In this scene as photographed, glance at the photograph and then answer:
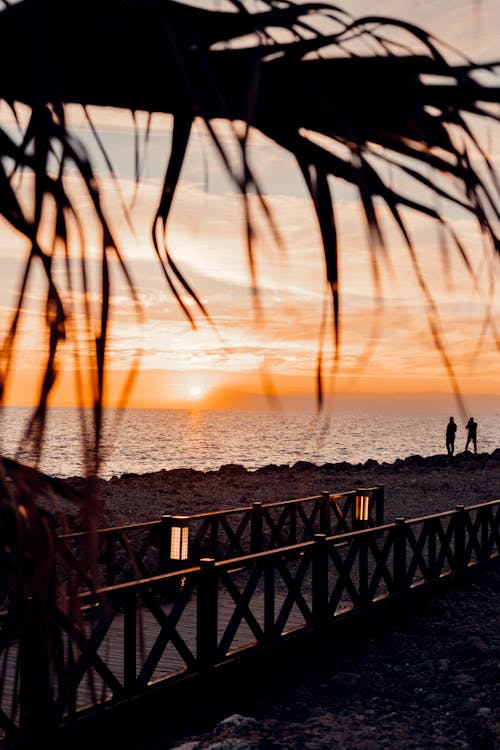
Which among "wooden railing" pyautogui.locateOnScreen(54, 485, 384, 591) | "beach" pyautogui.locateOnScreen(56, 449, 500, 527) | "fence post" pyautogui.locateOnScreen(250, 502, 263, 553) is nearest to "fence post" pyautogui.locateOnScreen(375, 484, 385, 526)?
"wooden railing" pyautogui.locateOnScreen(54, 485, 384, 591)

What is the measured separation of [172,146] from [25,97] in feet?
1.07

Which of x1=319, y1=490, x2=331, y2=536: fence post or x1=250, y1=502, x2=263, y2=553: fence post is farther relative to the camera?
x1=319, y1=490, x2=331, y2=536: fence post

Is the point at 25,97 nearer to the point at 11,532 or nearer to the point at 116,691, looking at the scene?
the point at 11,532

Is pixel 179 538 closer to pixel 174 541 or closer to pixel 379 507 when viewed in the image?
pixel 174 541

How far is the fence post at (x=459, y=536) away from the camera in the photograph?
13664mm

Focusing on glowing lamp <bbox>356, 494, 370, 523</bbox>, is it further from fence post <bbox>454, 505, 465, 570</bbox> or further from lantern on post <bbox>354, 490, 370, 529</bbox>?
fence post <bbox>454, 505, 465, 570</bbox>

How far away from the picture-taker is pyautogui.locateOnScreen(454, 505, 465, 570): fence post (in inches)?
538

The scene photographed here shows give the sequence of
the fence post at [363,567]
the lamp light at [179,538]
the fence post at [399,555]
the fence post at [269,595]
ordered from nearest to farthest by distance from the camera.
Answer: the fence post at [269,595] → the fence post at [363,567] → the lamp light at [179,538] → the fence post at [399,555]

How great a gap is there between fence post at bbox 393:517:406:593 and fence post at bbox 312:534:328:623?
2.06 meters

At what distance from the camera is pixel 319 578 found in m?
10.2

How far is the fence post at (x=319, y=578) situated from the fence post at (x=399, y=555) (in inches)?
81.0

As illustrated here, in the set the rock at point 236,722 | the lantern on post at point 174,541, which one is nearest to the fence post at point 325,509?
the lantern on post at point 174,541

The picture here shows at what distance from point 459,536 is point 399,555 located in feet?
7.02

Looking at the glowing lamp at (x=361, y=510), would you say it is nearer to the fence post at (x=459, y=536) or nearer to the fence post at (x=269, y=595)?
the fence post at (x=459, y=536)
